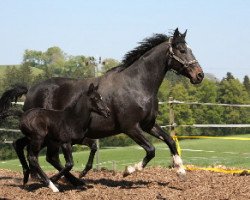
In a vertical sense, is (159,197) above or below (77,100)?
below

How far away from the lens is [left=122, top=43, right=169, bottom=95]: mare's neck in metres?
8.21

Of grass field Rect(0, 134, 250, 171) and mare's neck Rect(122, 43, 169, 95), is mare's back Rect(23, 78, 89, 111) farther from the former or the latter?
grass field Rect(0, 134, 250, 171)

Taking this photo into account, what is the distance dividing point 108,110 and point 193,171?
11.4ft

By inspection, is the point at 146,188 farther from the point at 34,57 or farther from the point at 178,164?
the point at 34,57

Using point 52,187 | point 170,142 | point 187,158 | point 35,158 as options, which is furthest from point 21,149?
point 187,158

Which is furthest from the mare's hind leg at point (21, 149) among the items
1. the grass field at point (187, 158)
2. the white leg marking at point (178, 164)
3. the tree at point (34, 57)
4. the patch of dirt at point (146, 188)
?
the tree at point (34, 57)

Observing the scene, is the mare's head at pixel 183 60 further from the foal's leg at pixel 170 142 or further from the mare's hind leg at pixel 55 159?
the mare's hind leg at pixel 55 159

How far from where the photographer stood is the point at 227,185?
805 cm

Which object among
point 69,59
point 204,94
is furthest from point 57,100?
point 69,59

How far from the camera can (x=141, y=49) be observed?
8.66m

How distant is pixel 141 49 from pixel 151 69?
0.52m

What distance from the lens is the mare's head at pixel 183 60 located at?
824cm

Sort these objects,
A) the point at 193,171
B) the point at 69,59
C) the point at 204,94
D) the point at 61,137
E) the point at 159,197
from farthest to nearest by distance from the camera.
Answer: the point at 69,59, the point at 204,94, the point at 193,171, the point at 61,137, the point at 159,197

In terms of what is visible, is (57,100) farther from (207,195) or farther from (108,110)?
(207,195)
